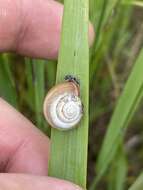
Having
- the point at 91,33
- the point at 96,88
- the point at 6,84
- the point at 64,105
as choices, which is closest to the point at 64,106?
the point at 64,105

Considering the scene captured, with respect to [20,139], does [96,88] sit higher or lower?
lower

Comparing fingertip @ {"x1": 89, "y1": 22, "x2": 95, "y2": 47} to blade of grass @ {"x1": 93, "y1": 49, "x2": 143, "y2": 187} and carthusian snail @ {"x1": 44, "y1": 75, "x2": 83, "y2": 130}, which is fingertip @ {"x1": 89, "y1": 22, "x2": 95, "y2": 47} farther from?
carthusian snail @ {"x1": 44, "y1": 75, "x2": 83, "y2": 130}

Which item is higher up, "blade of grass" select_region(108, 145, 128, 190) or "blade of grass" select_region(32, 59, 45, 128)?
"blade of grass" select_region(32, 59, 45, 128)

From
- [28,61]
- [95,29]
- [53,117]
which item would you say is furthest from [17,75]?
[53,117]

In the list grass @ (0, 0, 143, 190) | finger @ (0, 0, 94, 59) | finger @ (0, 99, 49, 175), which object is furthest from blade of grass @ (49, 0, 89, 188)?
finger @ (0, 0, 94, 59)

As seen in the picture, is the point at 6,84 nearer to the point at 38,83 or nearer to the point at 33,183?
the point at 38,83

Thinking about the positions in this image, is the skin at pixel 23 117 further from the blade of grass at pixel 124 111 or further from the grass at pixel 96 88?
the blade of grass at pixel 124 111
